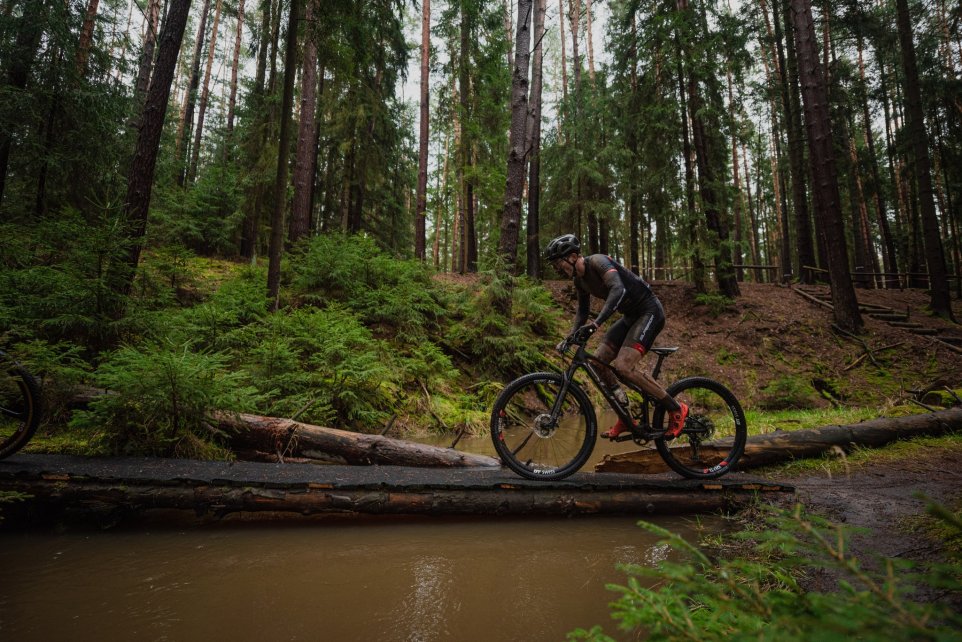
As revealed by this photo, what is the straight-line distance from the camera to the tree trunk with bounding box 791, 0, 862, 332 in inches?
488

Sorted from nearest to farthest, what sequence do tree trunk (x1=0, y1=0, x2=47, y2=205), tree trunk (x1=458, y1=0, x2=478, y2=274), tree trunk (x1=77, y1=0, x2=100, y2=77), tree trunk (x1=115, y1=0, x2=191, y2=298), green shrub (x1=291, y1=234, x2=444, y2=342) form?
tree trunk (x1=115, y1=0, x2=191, y2=298) < green shrub (x1=291, y1=234, x2=444, y2=342) < tree trunk (x1=0, y1=0, x2=47, y2=205) < tree trunk (x1=77, y1=0, x2=100, y2=77) < tree trunk (x1=458, y1=0, x2=478, y2=274)

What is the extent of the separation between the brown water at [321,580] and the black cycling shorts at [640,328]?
5.69 feet

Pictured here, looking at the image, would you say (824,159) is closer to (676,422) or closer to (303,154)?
(676,422)

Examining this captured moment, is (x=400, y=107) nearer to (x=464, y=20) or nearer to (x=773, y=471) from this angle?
(x=464, y=20)

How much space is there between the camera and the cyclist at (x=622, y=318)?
4.32 metres

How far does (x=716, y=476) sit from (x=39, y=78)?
54.8 ft

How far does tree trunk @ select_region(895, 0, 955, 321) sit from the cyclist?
651 inches

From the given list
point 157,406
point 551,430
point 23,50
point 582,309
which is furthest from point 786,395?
point 23,50

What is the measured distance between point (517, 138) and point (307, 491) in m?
9.88

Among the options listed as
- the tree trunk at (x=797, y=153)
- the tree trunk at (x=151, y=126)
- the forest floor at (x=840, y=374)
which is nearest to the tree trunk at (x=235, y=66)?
the tree trunk at (x=151, y=126)

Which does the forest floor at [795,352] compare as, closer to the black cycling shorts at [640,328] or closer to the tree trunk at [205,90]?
the black cycling shorts at [640,328]

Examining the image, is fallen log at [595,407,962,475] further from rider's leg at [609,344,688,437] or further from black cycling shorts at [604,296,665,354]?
black cycling shorts at [604,296,665,354]

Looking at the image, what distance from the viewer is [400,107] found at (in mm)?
22297

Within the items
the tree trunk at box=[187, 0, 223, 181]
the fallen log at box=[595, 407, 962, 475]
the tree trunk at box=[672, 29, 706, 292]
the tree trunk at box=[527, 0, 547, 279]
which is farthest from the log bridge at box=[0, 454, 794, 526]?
the tree trunk at box=[187, 0, 223, 181]
